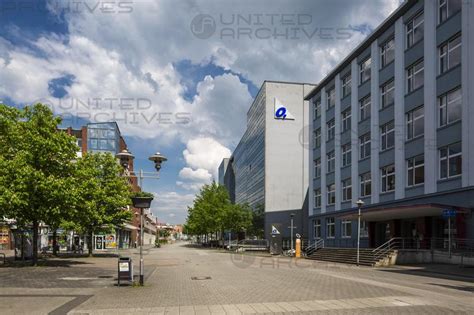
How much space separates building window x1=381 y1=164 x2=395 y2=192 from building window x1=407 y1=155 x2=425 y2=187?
7.82ft

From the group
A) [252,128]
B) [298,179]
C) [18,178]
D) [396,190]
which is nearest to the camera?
[18,178]

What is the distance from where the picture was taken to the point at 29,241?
3444 cm

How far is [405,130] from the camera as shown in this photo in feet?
116

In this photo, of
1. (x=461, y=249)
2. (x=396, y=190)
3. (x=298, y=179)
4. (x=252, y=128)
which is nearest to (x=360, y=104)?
(x=396, y=190)

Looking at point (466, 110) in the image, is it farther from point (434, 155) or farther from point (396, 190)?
point (396, 190)

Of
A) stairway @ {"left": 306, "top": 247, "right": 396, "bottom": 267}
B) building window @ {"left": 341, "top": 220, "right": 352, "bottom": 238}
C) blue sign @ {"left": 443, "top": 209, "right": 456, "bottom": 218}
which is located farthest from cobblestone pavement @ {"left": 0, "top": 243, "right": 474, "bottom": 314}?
building window @ {"left": 341, "top": 220, "right": 352, "bottom": 238}

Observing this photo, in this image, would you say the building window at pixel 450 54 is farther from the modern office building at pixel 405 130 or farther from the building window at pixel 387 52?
the building window at pixel 387 52

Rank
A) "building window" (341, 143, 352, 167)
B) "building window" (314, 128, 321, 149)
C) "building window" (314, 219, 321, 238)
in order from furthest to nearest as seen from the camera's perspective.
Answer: "building window" (314, 128, 321, 149) < "building window" (314, 219, 321, 238) < "building window" (341, 143, 352, 167)

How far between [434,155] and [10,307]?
1056 inches

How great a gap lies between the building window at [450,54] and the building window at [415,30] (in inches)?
121

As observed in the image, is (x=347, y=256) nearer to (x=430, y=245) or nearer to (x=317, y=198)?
(x=430, y=245)

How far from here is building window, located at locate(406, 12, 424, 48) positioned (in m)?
34.1

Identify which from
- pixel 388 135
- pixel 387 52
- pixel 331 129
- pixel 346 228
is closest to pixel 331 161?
pixel 331 129

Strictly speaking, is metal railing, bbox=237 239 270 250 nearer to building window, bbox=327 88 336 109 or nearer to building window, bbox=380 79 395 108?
building window, bbox=327 88 336 109
